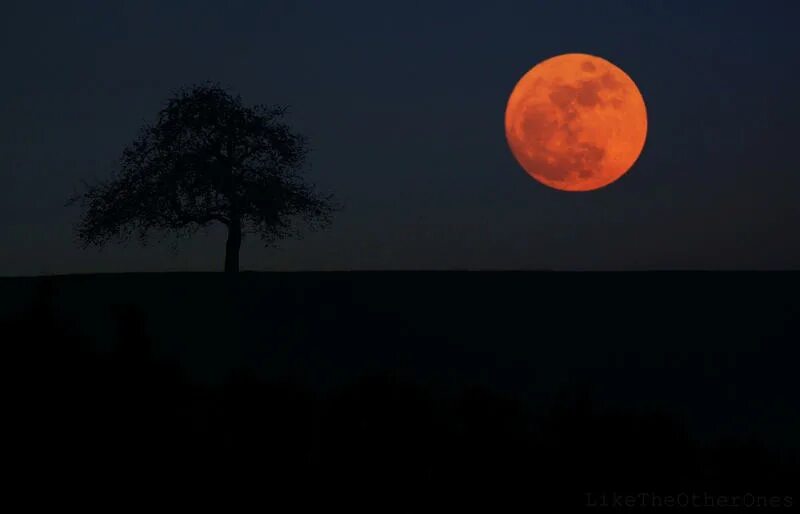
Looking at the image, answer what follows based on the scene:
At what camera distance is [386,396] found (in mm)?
11297

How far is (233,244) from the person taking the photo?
4431 centimetres

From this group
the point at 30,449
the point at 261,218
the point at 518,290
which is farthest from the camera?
the point at 261,218

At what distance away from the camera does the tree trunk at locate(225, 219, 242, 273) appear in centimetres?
4417

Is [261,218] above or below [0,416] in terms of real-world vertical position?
above

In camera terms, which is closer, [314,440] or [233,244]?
[314,440]

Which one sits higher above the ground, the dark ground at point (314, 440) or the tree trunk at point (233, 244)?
the tree trunk at point (233, 244)

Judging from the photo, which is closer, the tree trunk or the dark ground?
the dark ground

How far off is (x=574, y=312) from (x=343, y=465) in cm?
2112

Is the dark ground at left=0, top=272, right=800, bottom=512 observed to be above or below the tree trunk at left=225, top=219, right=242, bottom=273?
below

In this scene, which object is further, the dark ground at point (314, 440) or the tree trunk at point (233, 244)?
the tree trunk at point (233, 244)

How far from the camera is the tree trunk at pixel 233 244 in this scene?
44.2 meters

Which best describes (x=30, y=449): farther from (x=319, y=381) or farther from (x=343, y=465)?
(x=319, y=381)

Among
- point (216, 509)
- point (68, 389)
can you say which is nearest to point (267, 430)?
point (216, 509)

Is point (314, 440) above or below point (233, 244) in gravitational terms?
below
